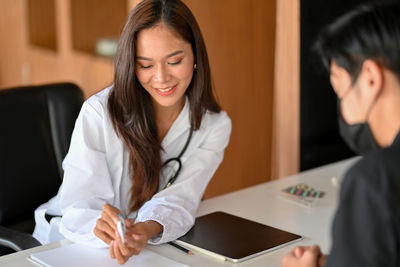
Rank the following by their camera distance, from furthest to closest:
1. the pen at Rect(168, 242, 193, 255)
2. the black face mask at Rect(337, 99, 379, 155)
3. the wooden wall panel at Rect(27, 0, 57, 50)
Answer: the wooden wall panel at Rect(27, 0, 57, 50)
the pen at Rect(168, 242, 193, 255)
the black face mask at Rect(337, 99, 379, 155)

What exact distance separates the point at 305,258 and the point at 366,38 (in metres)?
0.48

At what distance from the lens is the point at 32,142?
1.95 meters

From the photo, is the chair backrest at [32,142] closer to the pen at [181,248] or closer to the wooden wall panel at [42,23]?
the pen at [181,248]

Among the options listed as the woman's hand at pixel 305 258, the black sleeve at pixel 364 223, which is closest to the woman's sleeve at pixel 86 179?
the woman's hand at pixel 305 258

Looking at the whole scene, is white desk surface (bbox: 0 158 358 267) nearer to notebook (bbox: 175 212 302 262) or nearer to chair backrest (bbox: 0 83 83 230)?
notebook (bbox: 175 212 302 262)

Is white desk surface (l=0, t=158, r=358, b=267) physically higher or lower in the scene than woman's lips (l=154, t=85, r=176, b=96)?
lower

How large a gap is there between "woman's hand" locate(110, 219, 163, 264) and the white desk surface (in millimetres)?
49

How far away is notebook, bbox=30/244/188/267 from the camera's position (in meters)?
1.39

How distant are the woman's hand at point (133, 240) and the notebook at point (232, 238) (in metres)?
0.08

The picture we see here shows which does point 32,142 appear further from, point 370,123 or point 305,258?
point 370,123

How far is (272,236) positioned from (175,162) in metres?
0.40

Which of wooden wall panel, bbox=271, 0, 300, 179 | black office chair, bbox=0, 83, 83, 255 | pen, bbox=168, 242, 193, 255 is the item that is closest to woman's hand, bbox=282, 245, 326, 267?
pen, bbox=168, 242, 193, 255

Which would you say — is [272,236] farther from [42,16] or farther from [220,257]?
[42,16]

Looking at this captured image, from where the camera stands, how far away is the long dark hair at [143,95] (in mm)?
1624
